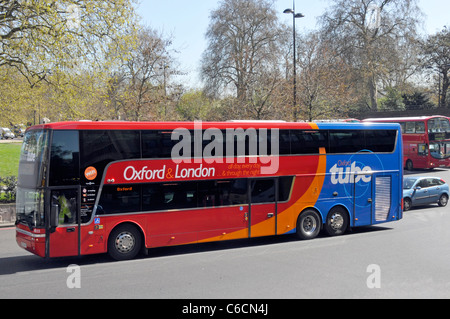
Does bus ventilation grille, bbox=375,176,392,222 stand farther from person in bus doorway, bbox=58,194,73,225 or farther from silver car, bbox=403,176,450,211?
person in bus doorway, bbox=58,194,73,225

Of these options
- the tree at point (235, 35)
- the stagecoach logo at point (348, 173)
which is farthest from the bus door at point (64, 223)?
the tree at point (235, 35)

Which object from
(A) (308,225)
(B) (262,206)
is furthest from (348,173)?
(B) (262,206)

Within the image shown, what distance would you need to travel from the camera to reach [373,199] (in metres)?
15.4

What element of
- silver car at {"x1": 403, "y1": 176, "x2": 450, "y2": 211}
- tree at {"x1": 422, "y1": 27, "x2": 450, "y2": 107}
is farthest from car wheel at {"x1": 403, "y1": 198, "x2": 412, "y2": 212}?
tree at {"x1": 422, "y1": 27, "x2": 450, "y2": 107}

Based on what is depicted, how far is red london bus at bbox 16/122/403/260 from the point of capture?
10516 millimetres

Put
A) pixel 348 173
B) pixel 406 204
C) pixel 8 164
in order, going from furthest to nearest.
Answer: pixel 8 164, pixel 406 204, pixel 348 173

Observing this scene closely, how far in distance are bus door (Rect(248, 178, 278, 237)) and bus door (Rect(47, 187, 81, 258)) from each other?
4616 millimetres

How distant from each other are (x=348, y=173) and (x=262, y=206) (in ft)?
10.6

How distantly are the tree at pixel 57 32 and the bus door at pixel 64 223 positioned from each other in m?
8.80

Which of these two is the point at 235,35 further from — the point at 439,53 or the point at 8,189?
the point at 8,189

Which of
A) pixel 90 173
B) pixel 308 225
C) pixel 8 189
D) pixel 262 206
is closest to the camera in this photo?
pixel 90 173

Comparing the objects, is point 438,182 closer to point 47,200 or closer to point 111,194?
point 111,194

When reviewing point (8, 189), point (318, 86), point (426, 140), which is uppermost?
point (318, 86)

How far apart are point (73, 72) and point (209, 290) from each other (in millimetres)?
13783
